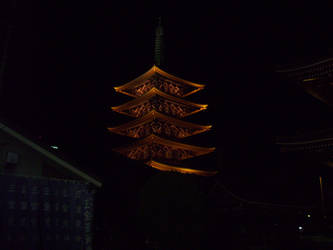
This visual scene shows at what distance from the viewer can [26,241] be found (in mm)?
6891

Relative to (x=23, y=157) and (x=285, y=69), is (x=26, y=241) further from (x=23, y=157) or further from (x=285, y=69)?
(x=285, y=69)

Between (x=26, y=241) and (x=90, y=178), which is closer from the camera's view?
(x=26, y=241)

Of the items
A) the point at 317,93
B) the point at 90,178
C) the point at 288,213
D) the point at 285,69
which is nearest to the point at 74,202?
the point at 90,178

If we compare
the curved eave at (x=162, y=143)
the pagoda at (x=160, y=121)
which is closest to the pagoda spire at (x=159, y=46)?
the pagoda at (x=160, y=121)

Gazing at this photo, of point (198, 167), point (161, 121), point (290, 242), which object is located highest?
point (161, 121)

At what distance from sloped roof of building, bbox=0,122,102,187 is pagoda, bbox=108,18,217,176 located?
53.4 ft

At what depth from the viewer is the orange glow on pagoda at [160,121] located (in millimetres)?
28402

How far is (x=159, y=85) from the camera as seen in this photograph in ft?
99.7

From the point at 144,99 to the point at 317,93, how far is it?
58.6 feet

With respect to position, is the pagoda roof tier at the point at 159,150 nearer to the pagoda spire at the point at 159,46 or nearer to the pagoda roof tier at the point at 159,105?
the pagoda roof tier at the point at 159,105

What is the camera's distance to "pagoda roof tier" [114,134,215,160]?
28.3 m

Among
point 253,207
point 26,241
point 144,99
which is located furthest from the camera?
point 144,99

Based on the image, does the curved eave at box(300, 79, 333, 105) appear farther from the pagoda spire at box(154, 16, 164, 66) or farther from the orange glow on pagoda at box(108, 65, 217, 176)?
the pagoda spire at box(154, 16, 164, 66)

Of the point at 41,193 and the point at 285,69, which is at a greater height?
the point at 285,69
